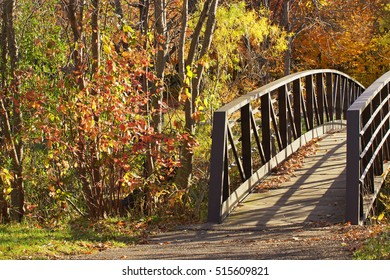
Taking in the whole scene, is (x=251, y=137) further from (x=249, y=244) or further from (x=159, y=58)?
(x=249, y=244)

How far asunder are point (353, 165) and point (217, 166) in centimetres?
155

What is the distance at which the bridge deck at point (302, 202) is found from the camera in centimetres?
961

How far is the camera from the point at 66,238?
8875 millimetres

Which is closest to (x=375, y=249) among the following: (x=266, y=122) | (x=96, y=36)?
(x=266, y=122)

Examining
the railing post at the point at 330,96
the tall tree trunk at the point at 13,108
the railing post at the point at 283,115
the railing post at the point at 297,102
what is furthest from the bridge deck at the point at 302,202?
the railing post at the point at 330,96

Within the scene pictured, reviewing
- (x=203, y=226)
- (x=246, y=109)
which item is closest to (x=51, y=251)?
(x=203, y=226)

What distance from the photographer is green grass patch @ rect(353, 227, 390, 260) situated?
6.86m

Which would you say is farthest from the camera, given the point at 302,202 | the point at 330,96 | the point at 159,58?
the point at 330,96

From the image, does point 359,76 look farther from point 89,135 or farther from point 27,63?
point 89,135

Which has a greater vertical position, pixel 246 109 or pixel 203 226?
pixel 246 109

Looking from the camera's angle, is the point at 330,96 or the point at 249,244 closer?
the point at 249,244

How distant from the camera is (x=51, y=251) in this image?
319 inches

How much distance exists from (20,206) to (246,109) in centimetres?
392

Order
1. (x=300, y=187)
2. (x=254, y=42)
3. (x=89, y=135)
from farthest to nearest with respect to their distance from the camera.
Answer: (x=254, y=42) → (x=300, y=187) → (x=89, y=135)
